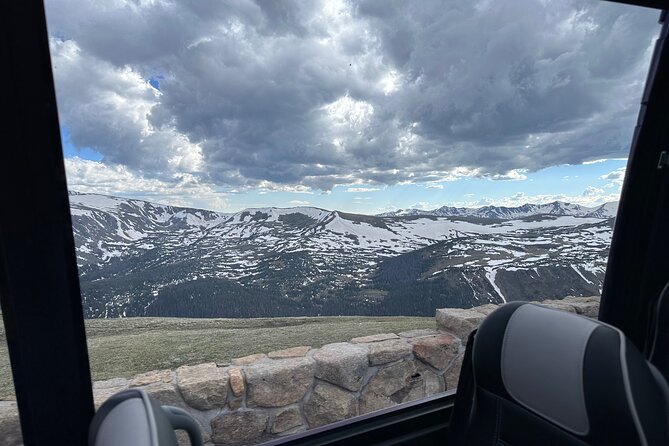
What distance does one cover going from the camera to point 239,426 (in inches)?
64.8

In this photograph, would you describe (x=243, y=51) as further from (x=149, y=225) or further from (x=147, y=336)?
(x=147, y=336)

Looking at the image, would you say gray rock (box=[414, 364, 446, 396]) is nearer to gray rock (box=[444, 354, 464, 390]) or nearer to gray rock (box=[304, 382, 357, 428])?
gray rock (box=[444, 354, 464, 390])

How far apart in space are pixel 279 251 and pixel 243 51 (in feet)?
3.26

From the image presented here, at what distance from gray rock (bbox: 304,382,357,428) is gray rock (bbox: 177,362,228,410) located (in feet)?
1.45

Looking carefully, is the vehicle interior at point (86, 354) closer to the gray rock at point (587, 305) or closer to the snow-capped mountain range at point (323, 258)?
the snow-capped mountain range at point (323, 258)

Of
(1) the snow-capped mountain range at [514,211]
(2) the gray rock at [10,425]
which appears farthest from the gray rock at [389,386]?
(2) the gray rock at [10,425]

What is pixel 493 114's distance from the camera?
6.65 ft

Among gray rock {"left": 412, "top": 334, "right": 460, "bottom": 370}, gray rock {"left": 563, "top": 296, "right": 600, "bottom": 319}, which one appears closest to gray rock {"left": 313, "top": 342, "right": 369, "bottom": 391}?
gray rock {"left": 412, "top": 334, "right": 460, "bottom": 370}

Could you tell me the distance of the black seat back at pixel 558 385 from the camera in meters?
0.82

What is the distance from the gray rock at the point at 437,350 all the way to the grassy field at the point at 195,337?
25 centimetres

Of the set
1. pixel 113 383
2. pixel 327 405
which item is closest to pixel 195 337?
pixel 113 383

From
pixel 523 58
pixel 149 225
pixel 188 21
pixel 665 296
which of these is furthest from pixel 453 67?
pixel 149 225

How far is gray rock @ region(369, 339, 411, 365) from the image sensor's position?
6.42ft

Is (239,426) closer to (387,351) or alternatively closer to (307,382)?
(307,382)
